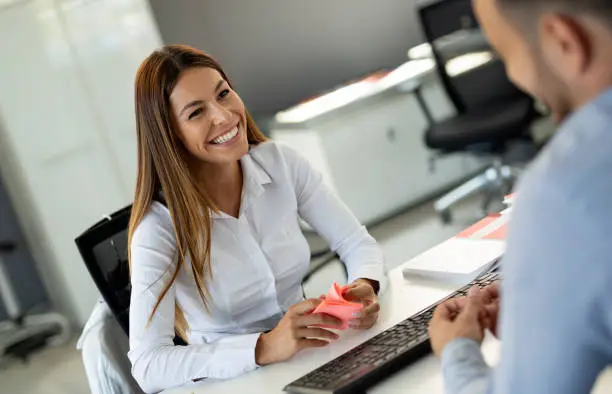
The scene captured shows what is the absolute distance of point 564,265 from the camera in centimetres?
68

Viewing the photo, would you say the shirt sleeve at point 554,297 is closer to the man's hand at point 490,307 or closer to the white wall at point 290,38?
the man's hand at point 490,307

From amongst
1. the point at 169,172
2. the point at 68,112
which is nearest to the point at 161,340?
the point at 169,172

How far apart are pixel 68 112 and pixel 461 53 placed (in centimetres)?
208

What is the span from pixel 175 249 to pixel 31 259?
3.58 m

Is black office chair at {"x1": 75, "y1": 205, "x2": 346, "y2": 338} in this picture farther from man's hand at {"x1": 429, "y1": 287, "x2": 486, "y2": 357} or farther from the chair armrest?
the chair armrest

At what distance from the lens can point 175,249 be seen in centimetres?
176

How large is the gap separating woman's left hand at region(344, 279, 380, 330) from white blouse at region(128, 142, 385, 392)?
14 cm

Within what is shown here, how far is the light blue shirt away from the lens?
2.18ft

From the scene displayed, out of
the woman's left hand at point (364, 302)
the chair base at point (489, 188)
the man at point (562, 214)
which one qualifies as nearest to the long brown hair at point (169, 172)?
the woman's left hand at point (364, 302)

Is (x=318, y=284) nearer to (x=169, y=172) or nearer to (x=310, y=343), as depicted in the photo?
(x=169, y=172)

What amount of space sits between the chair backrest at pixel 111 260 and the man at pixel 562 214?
4.40 ft

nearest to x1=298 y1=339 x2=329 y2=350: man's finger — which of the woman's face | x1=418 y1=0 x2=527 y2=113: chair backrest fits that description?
the woman's face

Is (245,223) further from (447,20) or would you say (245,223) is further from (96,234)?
(447,20)

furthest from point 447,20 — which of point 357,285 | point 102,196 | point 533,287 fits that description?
point 533,287
